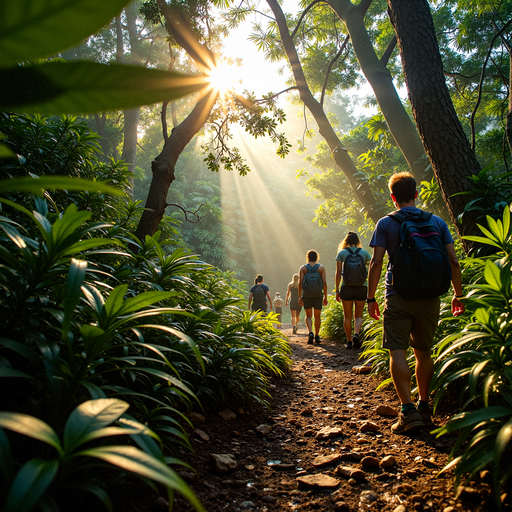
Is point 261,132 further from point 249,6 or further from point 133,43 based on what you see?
point 133,43

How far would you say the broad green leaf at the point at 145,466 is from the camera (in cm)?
59

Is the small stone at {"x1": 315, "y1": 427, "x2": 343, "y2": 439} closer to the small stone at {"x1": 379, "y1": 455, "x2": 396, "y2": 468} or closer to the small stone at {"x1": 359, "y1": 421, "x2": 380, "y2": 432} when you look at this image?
the small stone at {"x1": 359, "y1": 421, "x2": 380, "y2": 432}

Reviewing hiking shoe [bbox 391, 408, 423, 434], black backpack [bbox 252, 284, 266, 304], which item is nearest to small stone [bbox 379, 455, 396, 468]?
hiking shoe [bbox 391, 408, 423, 434]

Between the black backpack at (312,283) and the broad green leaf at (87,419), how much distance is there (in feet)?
17.1

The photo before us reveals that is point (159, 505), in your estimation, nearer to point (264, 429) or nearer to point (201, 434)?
point (201, 434)

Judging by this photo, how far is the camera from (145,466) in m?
0.67

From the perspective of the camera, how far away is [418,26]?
11.7ft

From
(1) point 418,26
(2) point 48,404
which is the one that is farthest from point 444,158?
(2) point 48,404

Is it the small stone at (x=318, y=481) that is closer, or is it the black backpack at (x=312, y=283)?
the small stone at (x=318, y=481)

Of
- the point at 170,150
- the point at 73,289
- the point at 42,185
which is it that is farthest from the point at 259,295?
the point at 42,185

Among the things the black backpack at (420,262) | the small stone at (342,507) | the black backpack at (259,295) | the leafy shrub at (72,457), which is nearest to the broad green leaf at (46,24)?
the leafy shrub at (72,457)

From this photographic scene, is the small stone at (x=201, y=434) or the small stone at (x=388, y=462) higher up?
the small stone at (x=201, y=434)

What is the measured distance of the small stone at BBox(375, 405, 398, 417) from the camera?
8.55ft

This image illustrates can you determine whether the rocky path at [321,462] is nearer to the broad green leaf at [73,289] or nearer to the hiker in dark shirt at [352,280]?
the broad green leaf at [73,289]
